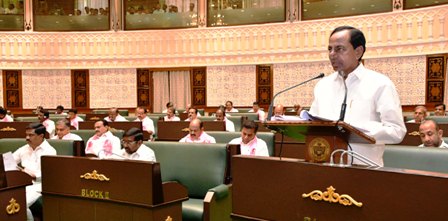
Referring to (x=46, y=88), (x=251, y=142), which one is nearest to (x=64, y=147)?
(x=251, y=142)

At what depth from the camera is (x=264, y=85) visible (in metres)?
14.7

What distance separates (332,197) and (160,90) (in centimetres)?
1426

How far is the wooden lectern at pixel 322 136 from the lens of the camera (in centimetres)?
193

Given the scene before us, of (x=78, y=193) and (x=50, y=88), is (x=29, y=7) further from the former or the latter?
(x=78, y=193)

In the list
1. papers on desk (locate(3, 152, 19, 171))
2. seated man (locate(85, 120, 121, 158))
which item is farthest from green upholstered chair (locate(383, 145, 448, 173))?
seated man (locate(85, 120, 121, 158))

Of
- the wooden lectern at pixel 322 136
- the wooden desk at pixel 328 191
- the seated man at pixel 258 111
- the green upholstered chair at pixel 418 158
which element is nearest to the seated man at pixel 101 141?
the green upholstered chair at pixel 418 158

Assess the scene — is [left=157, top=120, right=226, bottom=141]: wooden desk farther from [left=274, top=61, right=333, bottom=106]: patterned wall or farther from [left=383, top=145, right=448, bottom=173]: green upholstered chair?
[left=274, top=61, right=333, bottom=106]: patterned wall

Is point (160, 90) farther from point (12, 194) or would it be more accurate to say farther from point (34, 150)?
point (12, 194)

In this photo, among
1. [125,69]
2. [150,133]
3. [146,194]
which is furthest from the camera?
[125,69]

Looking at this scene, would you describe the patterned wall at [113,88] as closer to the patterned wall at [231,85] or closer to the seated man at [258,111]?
the patterned wall at [231,85]

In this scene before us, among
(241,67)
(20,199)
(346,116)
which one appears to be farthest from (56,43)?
(346,116)

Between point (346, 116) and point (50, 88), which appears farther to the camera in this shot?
point (50, 88)

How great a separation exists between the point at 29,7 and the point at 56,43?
1614 millimetres

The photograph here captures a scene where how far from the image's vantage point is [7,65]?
15.9 m
